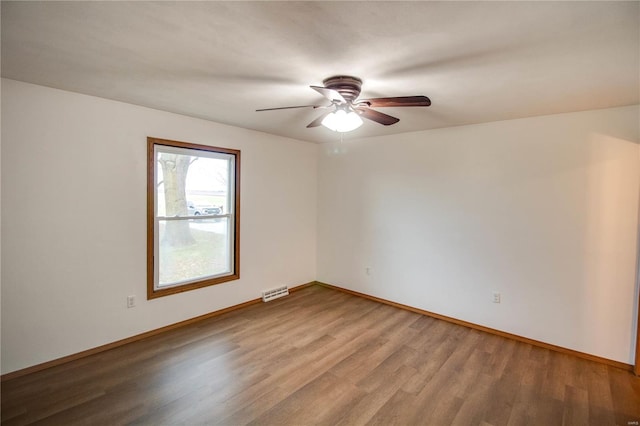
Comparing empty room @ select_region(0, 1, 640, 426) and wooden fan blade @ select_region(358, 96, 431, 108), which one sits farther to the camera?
wooden fan blade @ select_region(358, 96, 431, 108)

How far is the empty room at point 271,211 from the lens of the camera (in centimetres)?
171

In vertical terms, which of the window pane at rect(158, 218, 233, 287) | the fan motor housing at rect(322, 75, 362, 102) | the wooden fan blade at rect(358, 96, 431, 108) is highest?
the fan motor housing at rect(322, 75, 362, 102)

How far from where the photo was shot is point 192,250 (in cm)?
369

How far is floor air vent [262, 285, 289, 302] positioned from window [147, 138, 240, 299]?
0.57 meters

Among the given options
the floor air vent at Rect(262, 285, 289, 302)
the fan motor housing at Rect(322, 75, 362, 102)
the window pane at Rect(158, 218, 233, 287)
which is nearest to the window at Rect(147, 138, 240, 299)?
the window pane at Rect(158, 218, 233, 287)

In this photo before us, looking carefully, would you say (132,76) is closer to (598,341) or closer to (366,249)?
(366,249)

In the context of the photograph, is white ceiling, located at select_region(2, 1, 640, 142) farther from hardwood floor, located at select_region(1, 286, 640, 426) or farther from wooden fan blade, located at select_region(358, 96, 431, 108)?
hardwood floor, located at select_region(1, 286, 640, 426)

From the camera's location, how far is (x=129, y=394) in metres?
2.31

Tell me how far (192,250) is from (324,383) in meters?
2.23

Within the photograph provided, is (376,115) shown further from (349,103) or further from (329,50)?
(329,50)

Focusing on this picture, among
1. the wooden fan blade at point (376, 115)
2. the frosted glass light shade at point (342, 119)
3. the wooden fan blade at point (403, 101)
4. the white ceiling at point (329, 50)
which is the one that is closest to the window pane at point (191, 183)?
the white ceiling at point (329, 50)

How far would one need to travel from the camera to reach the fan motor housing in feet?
7.25

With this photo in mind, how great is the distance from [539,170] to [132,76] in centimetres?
394

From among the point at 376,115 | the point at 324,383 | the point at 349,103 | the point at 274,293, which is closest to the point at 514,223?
the point at 376,115
